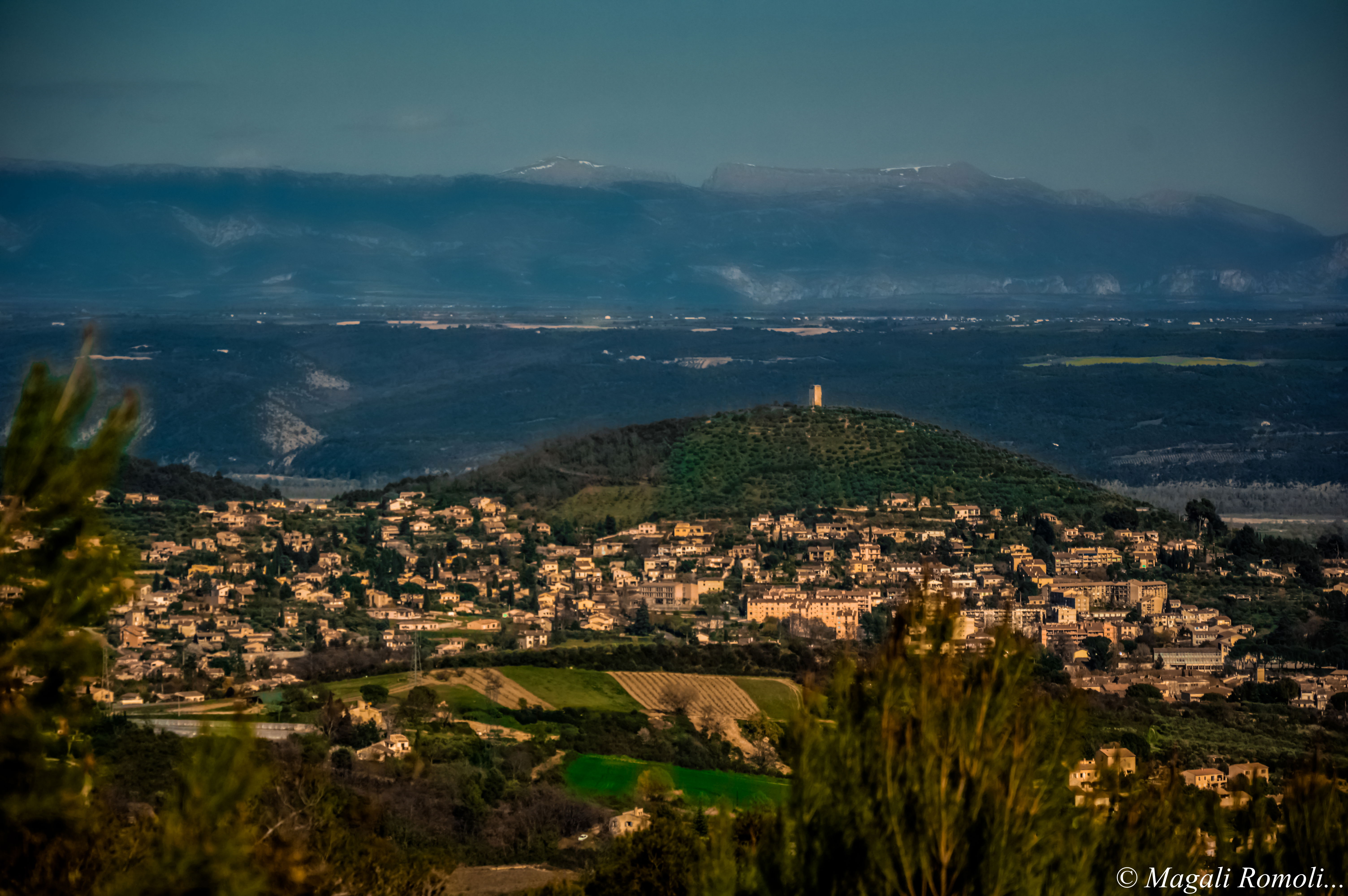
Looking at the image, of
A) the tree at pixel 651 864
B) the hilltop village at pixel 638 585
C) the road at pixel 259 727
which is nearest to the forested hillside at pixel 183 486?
the hilltop village at pixel 638 585

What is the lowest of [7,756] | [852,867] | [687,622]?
[687,622]

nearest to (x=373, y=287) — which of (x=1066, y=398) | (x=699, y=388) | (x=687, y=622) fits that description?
(x=699, y=388)

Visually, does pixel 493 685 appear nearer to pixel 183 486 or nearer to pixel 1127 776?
pixel 1127 776

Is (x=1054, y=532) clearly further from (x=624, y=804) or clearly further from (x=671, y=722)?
(x=624, y=804)

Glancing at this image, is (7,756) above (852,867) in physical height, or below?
above

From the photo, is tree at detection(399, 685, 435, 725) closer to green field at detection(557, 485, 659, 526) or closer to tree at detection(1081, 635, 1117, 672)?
tree at detection(1081, 635, 1117, 672)

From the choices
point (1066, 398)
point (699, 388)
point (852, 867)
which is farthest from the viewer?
point (699, 388)

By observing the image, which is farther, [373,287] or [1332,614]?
[373,287]

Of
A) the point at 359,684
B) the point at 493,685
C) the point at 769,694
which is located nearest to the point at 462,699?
the point at 493,685

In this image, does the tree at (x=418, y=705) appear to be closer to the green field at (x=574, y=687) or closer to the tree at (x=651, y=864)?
the green field at (x=574, y=687)
